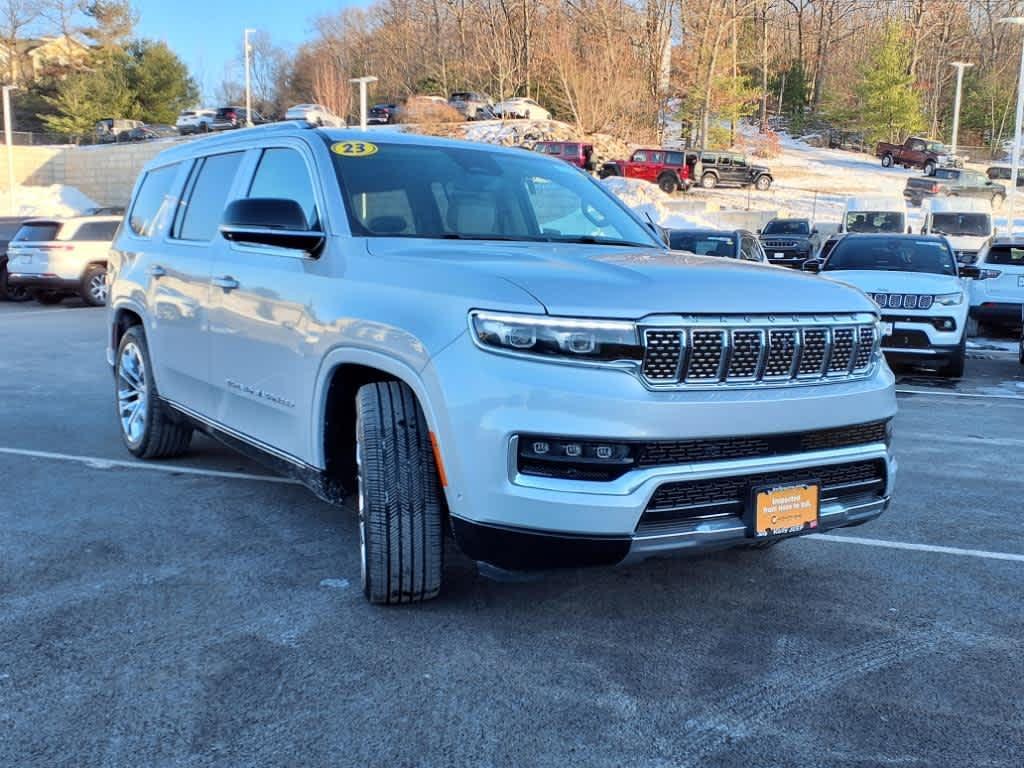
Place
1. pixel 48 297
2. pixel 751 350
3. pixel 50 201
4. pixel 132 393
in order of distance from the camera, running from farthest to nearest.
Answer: pixel 50 201 → pixel 48 297 → pixel 132 393 → pixel 751 350

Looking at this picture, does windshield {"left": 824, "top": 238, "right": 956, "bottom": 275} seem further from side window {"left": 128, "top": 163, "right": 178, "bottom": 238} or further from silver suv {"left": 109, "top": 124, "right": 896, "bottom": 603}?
side window {"left": 128, "top": 163, "right": 178, "bottom": 238}

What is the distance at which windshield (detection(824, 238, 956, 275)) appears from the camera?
1202cm

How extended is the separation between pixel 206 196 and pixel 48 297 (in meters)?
15.6

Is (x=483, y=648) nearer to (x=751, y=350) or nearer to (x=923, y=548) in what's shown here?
(x=751, y=350)

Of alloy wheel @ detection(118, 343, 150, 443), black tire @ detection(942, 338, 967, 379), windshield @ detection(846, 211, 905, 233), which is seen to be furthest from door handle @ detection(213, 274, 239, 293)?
windshield @ detection(846, 211, 905, 233)

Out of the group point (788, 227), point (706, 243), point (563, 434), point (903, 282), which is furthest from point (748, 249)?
point (788, 227)

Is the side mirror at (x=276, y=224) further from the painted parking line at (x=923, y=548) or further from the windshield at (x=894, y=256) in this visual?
the windshield at (x=894, y=256)

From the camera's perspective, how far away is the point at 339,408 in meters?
4.05

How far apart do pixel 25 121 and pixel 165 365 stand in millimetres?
69748

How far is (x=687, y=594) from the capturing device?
4102 mm

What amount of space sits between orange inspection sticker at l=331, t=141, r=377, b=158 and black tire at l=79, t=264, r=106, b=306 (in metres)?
15.3

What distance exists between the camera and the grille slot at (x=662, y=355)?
3.16 m

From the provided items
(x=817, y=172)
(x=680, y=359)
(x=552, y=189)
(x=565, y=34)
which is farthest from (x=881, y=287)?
(x=565, y=34)

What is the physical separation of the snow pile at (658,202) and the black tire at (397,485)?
3024 cm
